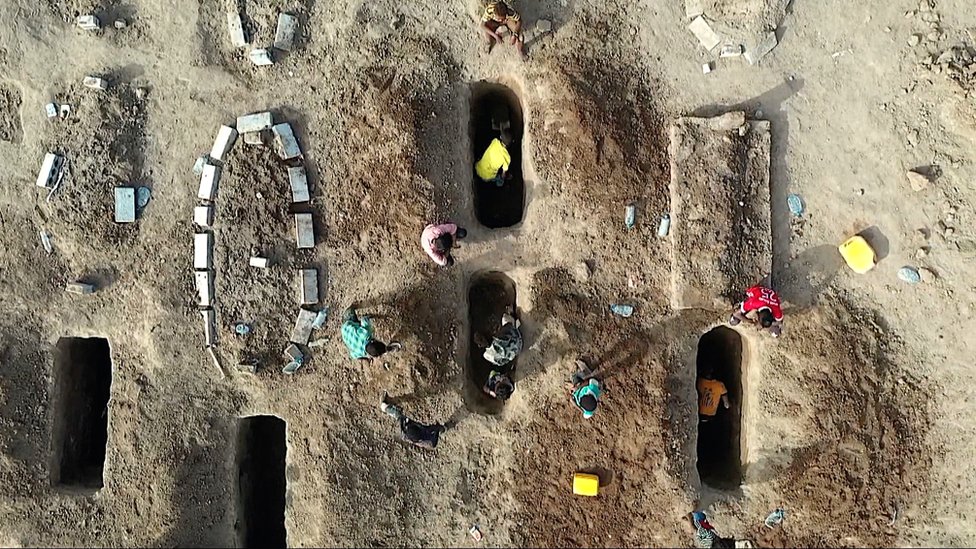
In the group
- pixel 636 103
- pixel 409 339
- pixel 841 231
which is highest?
pixel 636 103

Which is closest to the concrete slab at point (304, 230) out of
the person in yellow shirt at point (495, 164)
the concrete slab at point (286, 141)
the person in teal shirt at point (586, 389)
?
the concrete slab at point (286, 141)

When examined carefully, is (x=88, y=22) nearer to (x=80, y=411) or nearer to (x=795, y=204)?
(x=80, y=411)

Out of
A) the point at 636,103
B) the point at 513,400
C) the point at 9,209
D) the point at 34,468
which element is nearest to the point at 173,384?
the point at 34,468

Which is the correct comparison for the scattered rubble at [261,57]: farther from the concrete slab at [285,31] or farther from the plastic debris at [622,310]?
the plastic debris at [622,310]

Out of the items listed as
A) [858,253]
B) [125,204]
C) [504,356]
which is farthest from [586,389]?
[125,204]

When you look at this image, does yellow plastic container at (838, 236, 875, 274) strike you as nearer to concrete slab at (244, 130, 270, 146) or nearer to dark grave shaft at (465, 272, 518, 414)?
dark grave shaft at (465, 272, 518, 414)

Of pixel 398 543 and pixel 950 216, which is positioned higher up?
pixel 950 216

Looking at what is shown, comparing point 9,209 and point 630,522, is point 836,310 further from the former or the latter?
point 9,209
